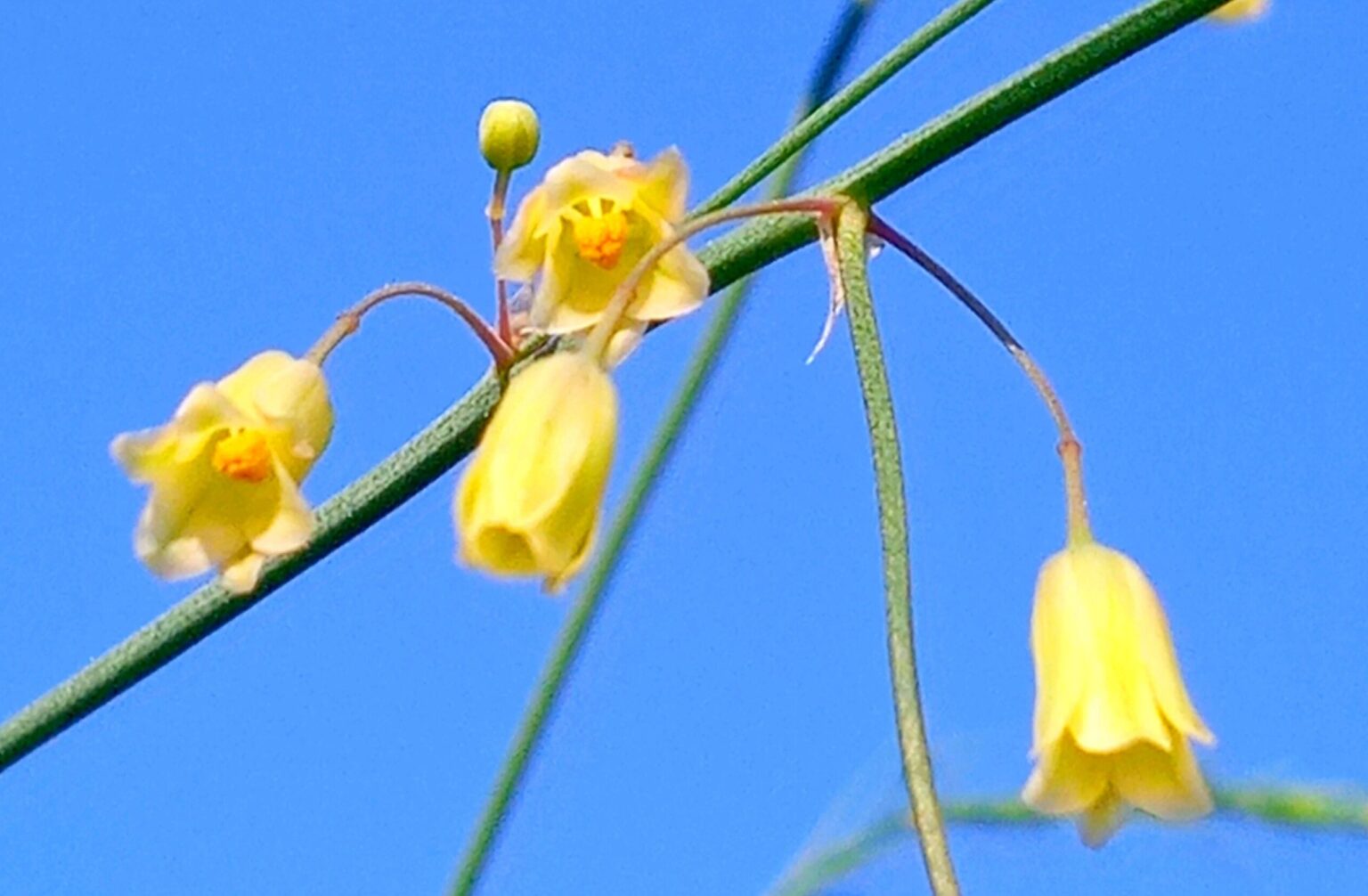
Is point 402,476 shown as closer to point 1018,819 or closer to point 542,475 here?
point 542,475

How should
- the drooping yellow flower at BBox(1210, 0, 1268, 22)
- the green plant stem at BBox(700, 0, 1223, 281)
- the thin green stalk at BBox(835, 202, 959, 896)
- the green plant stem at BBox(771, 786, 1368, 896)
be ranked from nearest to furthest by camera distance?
the thin green stalk at BBox(835, 202, 959, 896) → the green plant stem at BBox(700, 0, 1223, 281) → the green plant stem at BBox(771, 786, 1368, 896) → the drooping yellow flower at BBox(1210, 0, 1268, 22)

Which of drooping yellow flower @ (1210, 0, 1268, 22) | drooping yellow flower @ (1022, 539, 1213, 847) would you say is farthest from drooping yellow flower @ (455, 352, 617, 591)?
drooping yellow flower @ (1210, 0, 1268, 22)

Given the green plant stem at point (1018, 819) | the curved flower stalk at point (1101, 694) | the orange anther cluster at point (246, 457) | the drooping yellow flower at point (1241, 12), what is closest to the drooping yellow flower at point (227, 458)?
the orange anther cluster at point (246, 457)

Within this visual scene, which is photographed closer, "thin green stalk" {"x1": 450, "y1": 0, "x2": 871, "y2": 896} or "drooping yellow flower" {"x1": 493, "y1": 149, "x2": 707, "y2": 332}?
"drooping yellow flower" {"x1": 493, "y1": 149, "x2": 707, "y2": 332}

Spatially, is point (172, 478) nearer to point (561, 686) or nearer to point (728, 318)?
point (561, 686)

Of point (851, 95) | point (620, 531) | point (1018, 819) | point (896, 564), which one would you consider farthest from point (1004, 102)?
point (1018, 819)

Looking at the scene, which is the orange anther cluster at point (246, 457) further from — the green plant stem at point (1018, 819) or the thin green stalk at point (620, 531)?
the green plant stem at point (1018, 819)

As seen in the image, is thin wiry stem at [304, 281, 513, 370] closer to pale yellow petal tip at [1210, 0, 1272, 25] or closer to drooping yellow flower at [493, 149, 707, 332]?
drooping yellow flower at [493, 149, 707, 332]
